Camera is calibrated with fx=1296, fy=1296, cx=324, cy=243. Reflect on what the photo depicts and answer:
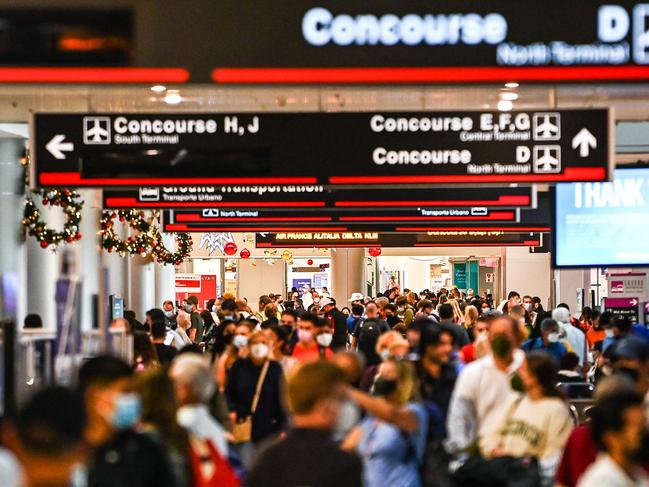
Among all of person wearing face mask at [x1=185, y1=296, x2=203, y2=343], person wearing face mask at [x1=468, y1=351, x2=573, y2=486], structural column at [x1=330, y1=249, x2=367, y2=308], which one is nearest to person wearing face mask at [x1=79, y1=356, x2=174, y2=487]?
person wearing face mask at [x1=468, y1=351, x2=573, y2=486]

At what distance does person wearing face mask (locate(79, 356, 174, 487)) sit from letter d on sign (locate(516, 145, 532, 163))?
6845 mm

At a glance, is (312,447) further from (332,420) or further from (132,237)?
(132,237)

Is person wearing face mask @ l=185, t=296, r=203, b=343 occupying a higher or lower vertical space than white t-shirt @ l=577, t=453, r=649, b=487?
lower

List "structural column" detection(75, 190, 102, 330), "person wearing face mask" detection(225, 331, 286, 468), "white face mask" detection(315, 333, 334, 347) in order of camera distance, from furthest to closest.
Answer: "structural column" detection(75, 190, 102, 330), "white face mask" detection(315, 333, 334, 347), "person wearing face mask" detection(225, 331, 286, 468)

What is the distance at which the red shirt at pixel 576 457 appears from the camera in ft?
19.2

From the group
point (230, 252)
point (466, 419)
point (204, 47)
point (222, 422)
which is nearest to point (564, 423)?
point (466, 419)

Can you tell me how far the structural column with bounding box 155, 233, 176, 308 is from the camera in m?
36.8

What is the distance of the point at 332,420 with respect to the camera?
481 cm

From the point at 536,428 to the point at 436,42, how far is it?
2233 millimetres

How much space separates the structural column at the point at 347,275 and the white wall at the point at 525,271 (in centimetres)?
499

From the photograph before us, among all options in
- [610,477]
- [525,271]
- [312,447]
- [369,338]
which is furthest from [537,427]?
[525,271]

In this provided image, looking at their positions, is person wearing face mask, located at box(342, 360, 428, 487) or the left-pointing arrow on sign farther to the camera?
the left-pointing arrow on sign

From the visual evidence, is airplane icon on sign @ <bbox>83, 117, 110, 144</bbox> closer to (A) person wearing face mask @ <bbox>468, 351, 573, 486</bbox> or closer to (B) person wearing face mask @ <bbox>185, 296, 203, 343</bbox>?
(A) person wearing face mask @ <bbox>468, 351, 573, 486</bbox>

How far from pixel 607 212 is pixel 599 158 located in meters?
3.46
